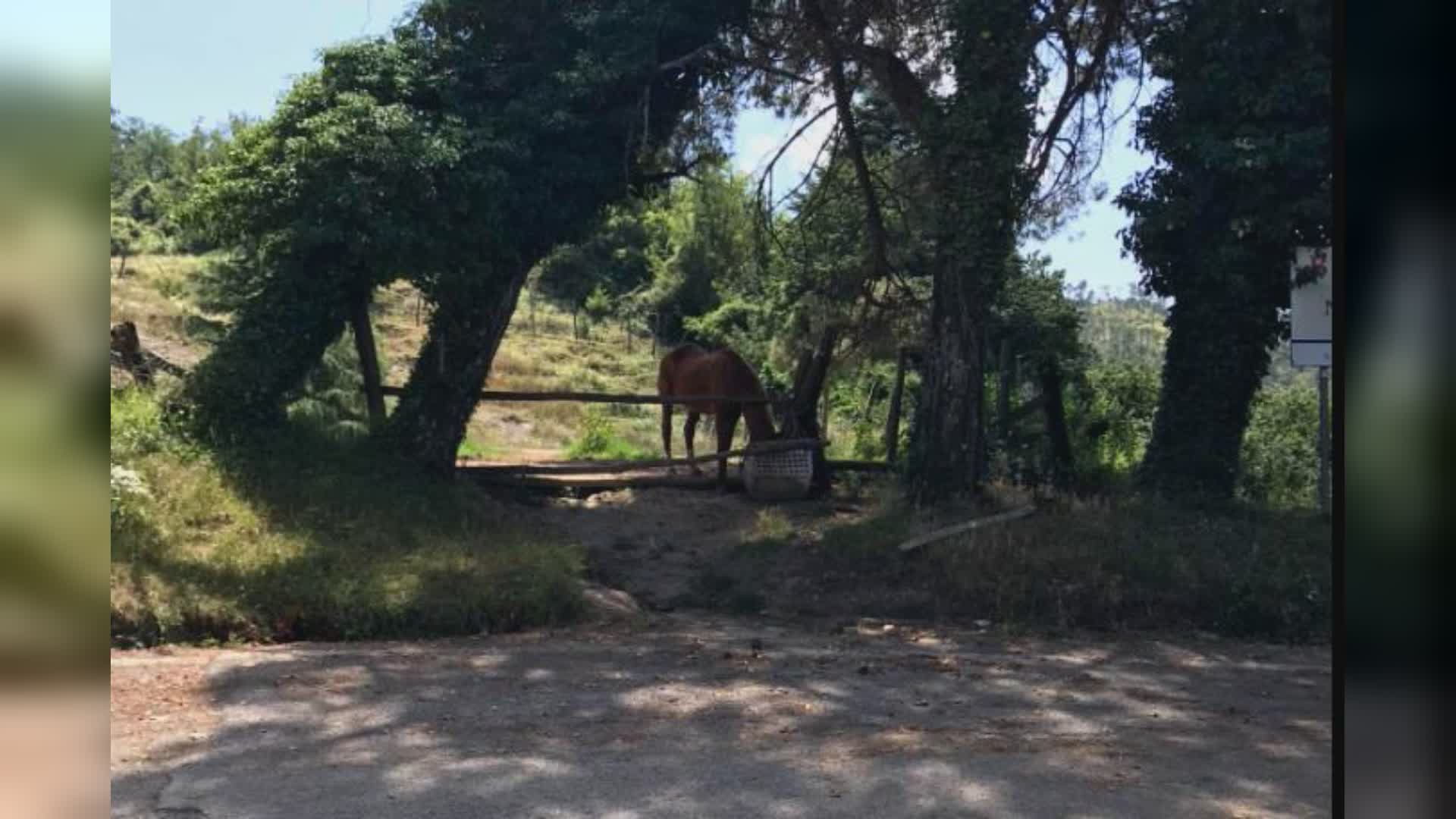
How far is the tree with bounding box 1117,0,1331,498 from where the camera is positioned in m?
9.86

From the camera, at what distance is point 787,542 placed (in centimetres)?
1057

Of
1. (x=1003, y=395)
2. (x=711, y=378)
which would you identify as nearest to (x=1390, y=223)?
(x=1003, y=395)

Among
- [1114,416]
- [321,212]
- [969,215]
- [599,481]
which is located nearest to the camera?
[321,212]

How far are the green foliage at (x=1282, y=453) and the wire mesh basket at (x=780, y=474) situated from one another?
4.64 metres

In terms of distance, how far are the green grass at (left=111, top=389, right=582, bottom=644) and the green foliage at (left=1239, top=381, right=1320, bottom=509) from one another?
7509 millimetres

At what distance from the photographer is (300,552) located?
334 inches

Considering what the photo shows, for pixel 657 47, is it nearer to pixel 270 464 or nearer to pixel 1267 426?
pixel 270 464

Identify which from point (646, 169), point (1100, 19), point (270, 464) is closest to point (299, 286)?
point (270, 464)

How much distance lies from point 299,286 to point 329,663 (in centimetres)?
476

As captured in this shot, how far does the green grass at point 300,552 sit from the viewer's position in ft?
25.2

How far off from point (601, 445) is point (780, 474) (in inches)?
271

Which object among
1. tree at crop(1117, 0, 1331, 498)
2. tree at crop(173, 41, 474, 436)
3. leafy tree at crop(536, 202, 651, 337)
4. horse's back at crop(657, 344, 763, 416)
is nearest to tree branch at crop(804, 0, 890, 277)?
horse's back at crop(657, 344, 763, 416)

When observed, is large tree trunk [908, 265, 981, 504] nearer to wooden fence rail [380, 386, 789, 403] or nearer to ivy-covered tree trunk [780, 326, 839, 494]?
ivy-covered tree trunk [780, 326, 839, 494]

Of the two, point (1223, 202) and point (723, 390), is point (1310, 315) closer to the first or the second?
point (1223, 202)
